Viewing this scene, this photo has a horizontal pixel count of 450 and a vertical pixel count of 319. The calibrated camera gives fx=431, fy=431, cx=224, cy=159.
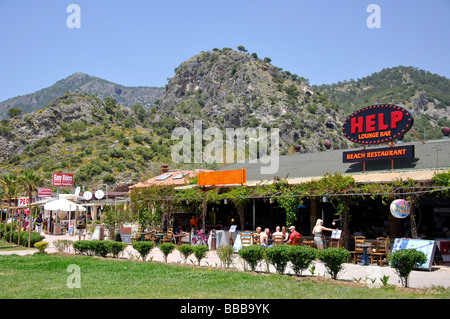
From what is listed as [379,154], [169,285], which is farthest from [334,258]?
[379,154]

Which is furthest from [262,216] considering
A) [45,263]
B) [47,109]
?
[47,109]

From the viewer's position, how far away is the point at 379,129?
67.0ft

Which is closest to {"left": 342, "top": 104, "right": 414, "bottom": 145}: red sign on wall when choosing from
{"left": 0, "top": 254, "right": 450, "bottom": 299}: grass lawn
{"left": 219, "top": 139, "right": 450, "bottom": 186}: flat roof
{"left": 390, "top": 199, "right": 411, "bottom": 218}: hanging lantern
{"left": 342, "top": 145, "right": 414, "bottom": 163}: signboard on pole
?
{"left": 342, "top": 145, "right": 414, "bottom": 163}: signboard on pole

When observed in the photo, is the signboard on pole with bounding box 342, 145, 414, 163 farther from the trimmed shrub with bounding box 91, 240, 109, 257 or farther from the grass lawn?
the trimmed shrub with bounding box 91, 240, 109, 257

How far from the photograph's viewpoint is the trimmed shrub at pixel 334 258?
10758 mm

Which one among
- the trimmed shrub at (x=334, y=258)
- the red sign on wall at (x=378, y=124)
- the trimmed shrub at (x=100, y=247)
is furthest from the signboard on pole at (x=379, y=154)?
the trimmed shrub at (x=100, y=247)

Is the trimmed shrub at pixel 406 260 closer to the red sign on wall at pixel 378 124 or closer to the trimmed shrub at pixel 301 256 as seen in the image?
the trimmed shrub at pixel 301 256

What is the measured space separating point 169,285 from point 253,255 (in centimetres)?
306

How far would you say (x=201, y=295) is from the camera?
884 cm

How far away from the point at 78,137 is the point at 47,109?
13442 mm

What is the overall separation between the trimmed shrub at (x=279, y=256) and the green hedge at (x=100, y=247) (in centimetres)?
693

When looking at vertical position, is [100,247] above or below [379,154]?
below

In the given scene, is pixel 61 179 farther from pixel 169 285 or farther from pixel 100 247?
pixel 169 285
